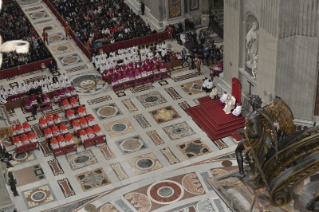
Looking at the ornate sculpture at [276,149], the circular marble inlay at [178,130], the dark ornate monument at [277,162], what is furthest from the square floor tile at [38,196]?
the ornate sculpture at [276,149]

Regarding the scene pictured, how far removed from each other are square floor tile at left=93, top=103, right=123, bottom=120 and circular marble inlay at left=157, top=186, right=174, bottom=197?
6.62m

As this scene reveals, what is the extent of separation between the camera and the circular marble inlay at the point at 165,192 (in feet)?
76.2

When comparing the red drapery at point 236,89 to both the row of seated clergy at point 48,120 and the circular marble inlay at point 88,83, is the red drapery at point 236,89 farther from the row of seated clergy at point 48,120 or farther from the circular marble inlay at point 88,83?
the row of seated clergy at point 48,120

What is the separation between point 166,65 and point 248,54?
7.19 metres

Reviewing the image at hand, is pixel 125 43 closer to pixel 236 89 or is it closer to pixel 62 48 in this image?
pixel 62 48

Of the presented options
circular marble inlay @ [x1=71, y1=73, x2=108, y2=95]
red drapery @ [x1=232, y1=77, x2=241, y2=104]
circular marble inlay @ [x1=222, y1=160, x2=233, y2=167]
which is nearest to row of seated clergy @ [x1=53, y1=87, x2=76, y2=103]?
circular marble inlay @ [x1=71, y1=73, x2=108, y2=95]

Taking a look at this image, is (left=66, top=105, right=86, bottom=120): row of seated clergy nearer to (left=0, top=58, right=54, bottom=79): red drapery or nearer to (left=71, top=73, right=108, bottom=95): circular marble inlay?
(left=71, top=73, right=108, bottom=95): circular marble inlay

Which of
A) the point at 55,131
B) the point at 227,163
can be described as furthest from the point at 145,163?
the point at 55,131

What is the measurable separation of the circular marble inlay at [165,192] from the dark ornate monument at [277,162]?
7.92 metres

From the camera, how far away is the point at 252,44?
2628 centimetres

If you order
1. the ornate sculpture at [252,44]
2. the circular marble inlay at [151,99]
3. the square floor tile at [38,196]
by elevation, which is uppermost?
the ornate sculpture at [252,44]

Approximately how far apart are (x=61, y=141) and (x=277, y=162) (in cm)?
1360

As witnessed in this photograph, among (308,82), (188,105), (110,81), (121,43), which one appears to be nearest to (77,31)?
(121,43)

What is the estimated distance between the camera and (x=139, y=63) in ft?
107
